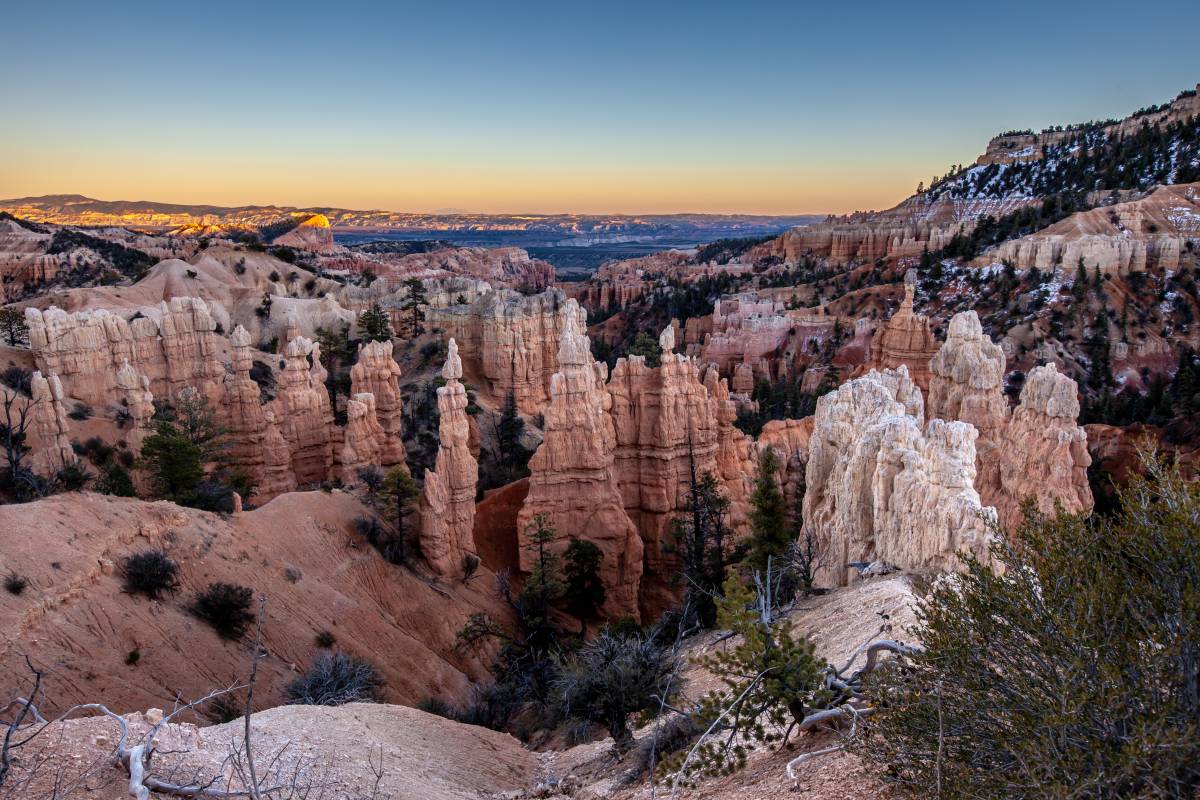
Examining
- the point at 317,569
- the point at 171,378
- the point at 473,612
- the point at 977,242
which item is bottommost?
the point at 473,612

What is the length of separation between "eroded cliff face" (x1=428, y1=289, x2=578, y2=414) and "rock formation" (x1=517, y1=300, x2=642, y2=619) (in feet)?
51.5

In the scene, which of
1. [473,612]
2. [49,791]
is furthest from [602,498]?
[49,791]

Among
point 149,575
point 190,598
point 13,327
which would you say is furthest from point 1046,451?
point 13,327

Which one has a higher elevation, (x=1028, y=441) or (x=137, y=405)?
(x=137, y=405)

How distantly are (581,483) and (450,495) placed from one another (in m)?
4.77

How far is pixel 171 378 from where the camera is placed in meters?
38.0

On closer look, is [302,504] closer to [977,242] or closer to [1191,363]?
[1191,363]

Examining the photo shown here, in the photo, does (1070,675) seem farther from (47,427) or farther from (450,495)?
(47,427)

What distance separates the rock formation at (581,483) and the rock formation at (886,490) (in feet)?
31.4

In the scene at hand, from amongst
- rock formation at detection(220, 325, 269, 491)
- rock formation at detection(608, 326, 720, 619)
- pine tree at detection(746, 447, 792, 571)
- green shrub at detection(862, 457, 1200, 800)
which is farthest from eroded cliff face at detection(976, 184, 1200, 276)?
green shrub at detection(862, 457, 1200, 800)

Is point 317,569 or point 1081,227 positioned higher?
point 1081,227

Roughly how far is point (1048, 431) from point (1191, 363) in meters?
34.6

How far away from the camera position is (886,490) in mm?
15805

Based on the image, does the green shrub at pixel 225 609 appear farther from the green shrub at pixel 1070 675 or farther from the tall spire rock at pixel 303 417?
the green shrub at pixel 1070 675
